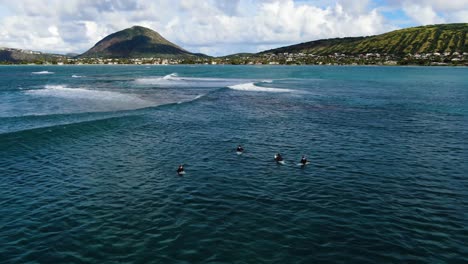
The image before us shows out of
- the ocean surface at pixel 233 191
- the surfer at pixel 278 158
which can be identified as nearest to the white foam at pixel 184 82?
the ocean surface at pixel 233 191

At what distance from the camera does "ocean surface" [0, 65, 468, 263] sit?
21.2m

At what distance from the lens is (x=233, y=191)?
30.0 meters

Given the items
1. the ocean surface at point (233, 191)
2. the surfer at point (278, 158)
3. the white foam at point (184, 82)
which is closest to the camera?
the ocean surface at point (233, 191)

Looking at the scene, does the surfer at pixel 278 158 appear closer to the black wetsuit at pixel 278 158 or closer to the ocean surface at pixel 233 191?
the black wetsuit at pixel 278 158

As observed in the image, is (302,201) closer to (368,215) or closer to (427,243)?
(368,215)

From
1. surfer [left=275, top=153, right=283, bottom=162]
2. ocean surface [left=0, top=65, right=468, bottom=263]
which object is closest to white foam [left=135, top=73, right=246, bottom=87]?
ocean surface [left=0, top=65, right=468, bottom=263]

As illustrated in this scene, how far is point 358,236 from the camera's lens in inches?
882

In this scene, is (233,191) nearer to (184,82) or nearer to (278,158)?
(278,158)

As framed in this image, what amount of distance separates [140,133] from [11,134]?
18.3m

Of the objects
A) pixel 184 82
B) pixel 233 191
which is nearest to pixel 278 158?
pixel 233 191

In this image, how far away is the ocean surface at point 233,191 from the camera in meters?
21.2

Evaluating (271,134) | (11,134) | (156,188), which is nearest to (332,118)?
(271,134)

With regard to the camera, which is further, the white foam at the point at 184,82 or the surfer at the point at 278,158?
the white foam at the point at 184,82

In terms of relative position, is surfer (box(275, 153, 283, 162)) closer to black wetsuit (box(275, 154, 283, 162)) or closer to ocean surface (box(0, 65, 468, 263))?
black wetsuit (box(275, 154, 283, 162))
